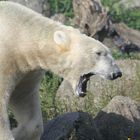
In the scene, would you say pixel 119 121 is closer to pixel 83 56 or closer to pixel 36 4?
pixel 83 56

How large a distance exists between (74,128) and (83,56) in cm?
123

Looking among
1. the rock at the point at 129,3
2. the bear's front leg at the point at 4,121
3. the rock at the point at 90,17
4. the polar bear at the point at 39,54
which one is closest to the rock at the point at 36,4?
the rock at the point at 90,17

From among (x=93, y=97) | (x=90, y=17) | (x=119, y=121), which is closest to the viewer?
(x=119, y=121)

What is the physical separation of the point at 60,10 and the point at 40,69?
33.4 ft

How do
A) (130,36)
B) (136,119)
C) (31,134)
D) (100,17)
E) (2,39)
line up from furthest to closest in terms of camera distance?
(130,36) → (100,17) → (136,119) → (31,134) → (2,39)

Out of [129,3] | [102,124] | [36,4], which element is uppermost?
[102,124]

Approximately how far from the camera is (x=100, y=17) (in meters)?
13.3

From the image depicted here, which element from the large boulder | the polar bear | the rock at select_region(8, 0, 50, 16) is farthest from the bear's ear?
the rock at select_region(8, 0, 50, 16)

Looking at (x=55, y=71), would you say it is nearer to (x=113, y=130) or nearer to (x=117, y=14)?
(x=113, y=130)

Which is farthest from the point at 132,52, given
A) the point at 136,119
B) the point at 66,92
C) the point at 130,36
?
the point at 136,119

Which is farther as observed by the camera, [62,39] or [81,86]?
[81,86]

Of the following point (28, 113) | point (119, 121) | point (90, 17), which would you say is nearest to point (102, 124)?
point (119, 121)

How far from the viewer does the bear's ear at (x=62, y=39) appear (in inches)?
283

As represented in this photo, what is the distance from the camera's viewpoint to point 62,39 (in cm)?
720
